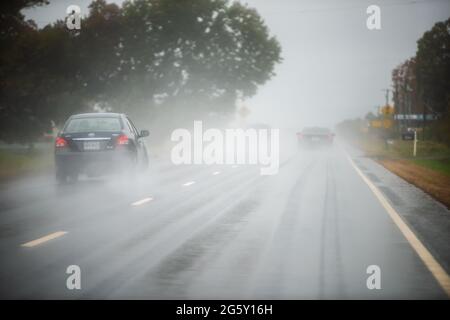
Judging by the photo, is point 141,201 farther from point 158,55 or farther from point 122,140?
point 158,55

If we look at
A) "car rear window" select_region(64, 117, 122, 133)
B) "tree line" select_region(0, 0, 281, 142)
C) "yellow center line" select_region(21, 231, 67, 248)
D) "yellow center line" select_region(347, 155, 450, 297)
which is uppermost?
"tree line" select_region(0, 0, 281, 142)

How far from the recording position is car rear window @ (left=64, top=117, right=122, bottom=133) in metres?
19.1

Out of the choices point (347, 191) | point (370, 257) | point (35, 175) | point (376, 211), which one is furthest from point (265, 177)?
point (370, 257)

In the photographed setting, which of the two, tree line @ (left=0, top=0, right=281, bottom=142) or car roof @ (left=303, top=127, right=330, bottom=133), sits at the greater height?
A: tree line @ (left=0, top=0, right=281, bottom=142)

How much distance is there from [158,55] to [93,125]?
37484 mm

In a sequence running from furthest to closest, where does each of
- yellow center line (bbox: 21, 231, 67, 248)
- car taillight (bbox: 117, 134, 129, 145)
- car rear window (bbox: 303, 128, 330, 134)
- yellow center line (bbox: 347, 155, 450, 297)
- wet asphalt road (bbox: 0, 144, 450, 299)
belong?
1. car rear window (bbox: 303, 128, 330, 134)
2. car taillight (bbox: 117, 134, 129, 145)
3. yellow center line (bbox: 21, 231, 67, 248)
4. yellow center line (bbox: 347, 155, 450, 297)
5. wet asphalt road (bbox: 0, 144, 450, 299)

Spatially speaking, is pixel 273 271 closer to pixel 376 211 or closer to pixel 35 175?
pixel 376 211

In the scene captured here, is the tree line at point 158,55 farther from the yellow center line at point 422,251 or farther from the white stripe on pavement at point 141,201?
the yellow center line at point 422,251

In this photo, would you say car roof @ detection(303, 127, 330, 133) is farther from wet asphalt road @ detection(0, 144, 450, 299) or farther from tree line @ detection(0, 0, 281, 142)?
wet asphalt road @ detection(0, 144, 450, 299)

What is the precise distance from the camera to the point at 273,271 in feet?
25.2

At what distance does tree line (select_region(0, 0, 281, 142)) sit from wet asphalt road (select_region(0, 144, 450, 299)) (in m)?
37.9

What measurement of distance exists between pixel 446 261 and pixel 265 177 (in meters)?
13.9

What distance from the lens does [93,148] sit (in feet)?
61.6

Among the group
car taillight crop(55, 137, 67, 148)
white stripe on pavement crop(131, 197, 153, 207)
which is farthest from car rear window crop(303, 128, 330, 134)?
white stripe on pavement crop(131, 197, 153, 207)
